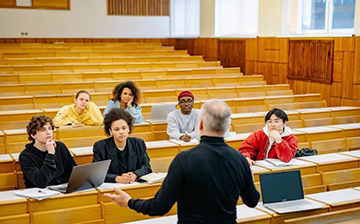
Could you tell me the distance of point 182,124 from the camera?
137 inches

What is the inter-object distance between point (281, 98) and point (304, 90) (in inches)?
37.3

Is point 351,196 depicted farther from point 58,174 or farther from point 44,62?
point 44,62

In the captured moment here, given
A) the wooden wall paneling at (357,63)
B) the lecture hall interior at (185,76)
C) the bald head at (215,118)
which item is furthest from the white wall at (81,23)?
the bald head at (215,118)

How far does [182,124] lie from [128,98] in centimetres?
53

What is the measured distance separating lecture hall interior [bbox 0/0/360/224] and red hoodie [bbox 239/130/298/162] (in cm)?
12

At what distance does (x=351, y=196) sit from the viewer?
226 centimetres

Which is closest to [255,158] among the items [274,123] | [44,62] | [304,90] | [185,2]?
[274,123]

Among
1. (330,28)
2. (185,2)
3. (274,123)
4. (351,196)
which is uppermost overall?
(185,2)

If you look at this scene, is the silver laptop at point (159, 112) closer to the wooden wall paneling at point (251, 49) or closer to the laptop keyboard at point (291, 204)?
the laptop keyboard at point (291, 204)

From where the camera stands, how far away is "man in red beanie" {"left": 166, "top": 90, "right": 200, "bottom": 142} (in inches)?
136

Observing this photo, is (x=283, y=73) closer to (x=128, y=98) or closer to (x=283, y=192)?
(x=128, y=98)

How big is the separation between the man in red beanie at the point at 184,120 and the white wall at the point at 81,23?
5.49 m

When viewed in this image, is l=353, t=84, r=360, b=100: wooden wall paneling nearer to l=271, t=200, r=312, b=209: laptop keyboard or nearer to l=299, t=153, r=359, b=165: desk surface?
l=299, t=153, r=359, b=165: desk surface

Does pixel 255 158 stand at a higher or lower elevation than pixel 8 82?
lower
